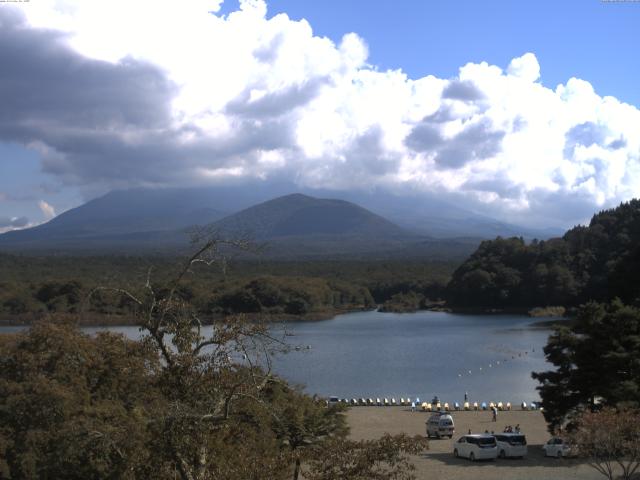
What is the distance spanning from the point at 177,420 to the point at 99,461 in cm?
270

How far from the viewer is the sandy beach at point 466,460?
624 inches

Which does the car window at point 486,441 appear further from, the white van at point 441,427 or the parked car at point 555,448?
the white van at point 441,427

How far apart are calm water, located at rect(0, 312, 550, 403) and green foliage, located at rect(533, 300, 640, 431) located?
41.1ft

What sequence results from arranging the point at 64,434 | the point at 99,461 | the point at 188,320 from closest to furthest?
the point at 188,320 < the point at 64,434 < the point at 99,461

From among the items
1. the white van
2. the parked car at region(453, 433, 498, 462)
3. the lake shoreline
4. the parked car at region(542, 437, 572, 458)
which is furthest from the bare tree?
the lake shoreline

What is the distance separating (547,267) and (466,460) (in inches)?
2346

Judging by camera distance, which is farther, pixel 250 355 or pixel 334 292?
pixel 334 292

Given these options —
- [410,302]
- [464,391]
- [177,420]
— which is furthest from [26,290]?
[177,420]

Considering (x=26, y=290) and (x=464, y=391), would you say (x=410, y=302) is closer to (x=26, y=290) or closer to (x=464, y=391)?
(x=26, y=290)

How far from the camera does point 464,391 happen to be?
33.3m

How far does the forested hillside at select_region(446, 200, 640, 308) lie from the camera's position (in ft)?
234

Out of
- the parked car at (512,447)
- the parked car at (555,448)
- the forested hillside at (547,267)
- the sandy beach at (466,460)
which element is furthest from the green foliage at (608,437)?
the forested hillside at (547,267)

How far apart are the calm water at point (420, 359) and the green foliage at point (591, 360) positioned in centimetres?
1253

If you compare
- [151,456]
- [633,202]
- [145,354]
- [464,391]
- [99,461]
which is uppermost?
[633,202]
